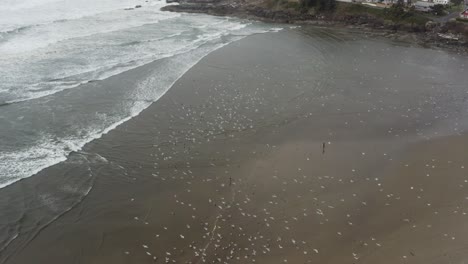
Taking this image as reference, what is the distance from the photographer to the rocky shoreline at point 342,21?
43.1 metres

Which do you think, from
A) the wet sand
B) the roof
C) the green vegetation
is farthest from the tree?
the wet sand

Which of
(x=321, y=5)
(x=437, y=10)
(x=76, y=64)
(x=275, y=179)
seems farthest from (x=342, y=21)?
(x=275, y=179)

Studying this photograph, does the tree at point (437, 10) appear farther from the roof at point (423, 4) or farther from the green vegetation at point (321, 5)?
the green vegetation at point (321, 5)

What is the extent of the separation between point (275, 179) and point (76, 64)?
761 inches

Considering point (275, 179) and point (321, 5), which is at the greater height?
point (321, 5)

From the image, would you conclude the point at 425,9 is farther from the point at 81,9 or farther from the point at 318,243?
the point at 318,243

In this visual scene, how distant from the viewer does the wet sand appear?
13.9 m

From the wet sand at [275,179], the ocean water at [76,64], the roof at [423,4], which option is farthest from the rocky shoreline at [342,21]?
the wet sand at [275,179]

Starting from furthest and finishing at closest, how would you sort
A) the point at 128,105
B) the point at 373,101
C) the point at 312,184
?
1. the point at 373,101
2. the point at 128,105
3. the point at 312,184

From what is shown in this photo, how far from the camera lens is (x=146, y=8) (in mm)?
56844

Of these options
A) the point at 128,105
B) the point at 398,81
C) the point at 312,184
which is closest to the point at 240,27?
the point at 398,81

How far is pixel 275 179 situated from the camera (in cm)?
1777

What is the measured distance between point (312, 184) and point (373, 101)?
11.5m

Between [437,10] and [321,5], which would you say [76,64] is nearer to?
[321,5]
